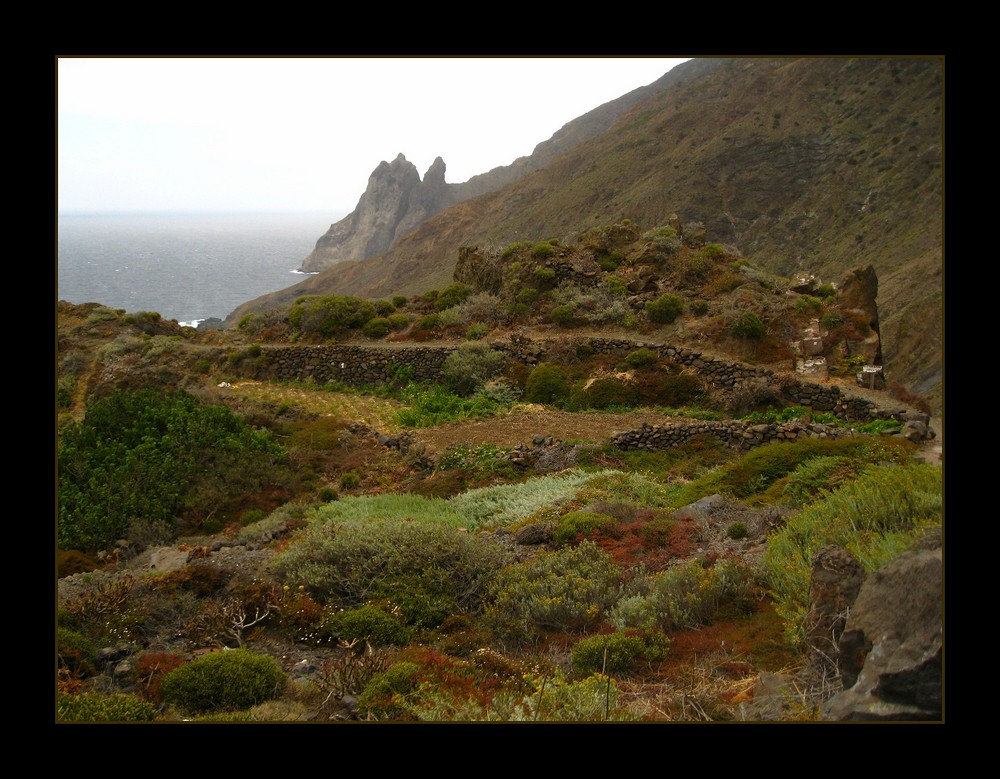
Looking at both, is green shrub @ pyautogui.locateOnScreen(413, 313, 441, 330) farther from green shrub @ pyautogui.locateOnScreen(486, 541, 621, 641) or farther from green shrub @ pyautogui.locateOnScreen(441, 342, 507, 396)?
green shrub @ pyautogui.locateOnScreen(486, 541, 621, 641)

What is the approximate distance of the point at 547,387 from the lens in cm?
1902

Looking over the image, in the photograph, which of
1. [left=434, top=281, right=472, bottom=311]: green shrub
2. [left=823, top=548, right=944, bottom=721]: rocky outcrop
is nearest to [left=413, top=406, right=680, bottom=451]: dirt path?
[left=434, top=281, right=472, bottom=311]: green shrub

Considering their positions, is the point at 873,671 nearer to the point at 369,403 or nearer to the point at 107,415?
the point at 107,415

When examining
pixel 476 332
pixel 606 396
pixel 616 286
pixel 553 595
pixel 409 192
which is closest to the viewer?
pixel 553 595

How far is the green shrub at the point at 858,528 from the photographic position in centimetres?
464

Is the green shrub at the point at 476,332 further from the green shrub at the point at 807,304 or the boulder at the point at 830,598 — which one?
the boulder at the point at 830,598

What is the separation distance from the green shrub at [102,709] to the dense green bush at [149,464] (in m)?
6.86

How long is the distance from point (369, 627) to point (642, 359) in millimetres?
14151

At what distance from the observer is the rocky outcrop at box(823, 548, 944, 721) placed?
359 cm

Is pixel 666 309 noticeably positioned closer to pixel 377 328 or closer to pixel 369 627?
pixel 377 328

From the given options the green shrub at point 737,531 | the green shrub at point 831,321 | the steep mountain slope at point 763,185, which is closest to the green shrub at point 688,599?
the green shrub at point 737,531

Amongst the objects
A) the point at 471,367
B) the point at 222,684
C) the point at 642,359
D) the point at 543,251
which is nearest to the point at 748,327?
the point at 642,359
